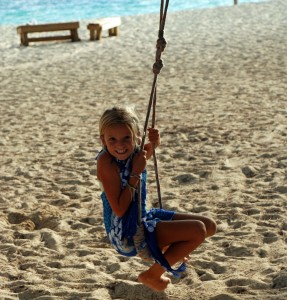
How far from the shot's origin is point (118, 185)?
3.37 meters

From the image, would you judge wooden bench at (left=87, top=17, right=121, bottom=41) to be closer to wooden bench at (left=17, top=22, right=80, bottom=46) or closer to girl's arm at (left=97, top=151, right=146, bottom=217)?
wooden bench at (left=17, top=22, right=80, bottom=46)

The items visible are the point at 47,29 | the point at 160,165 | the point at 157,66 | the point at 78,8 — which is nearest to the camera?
the point at 157,66

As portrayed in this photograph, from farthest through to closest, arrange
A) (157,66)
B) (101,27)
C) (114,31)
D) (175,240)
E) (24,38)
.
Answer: (114,31)
(24,38)
(101,27)
(157,66)
(175,240)

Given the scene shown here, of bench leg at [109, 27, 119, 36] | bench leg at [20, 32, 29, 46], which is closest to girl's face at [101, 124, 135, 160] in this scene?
bench leg at [20, 32, 29, 46]

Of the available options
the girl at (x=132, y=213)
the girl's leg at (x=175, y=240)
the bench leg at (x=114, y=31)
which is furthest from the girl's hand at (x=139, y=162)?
the bench leg at (x=114, y=31)

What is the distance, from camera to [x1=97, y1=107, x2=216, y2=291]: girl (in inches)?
132

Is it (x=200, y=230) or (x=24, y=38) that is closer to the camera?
(x=200, y=230)

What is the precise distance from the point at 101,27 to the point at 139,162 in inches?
576

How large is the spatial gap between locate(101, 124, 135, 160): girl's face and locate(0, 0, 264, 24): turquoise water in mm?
36741

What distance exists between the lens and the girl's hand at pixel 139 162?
333 centimetres

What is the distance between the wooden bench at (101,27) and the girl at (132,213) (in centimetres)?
1445

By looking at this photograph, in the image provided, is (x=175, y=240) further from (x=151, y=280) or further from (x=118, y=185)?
(x=118, y=185)

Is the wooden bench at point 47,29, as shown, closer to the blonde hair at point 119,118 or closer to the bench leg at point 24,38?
the bench leg at point 24,38

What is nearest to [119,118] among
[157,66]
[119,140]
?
[119,140]
